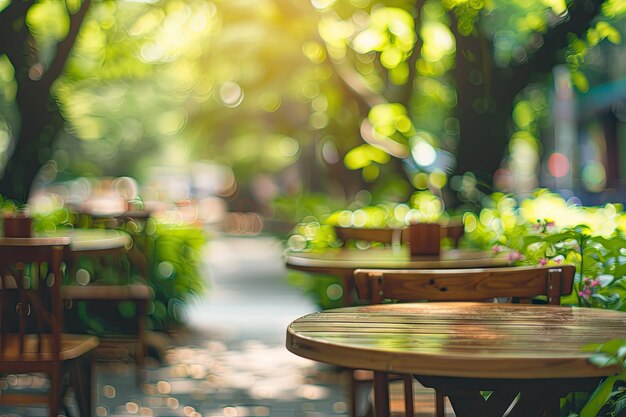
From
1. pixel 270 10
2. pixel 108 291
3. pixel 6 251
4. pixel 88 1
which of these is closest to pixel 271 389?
pixel 108 291

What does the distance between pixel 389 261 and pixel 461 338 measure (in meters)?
2.52

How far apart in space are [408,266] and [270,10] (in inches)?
231

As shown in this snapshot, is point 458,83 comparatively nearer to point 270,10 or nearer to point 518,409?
point 270,10

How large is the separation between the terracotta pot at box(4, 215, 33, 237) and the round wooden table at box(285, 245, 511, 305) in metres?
1.43

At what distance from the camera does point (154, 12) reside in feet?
34.8

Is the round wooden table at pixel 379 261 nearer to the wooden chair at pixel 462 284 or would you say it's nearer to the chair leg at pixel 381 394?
the wooden chair at pixel 462 284

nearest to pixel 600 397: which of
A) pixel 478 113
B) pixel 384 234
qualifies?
pixel 384 234

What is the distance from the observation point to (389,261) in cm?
496

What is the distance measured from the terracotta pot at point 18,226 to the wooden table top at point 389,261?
1.42 metres

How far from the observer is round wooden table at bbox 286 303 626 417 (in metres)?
2.13

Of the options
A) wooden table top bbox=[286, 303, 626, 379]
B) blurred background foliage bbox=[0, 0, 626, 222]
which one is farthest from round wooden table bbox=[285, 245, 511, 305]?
blurred background foliage bbox=[0, 0, 626, 222]

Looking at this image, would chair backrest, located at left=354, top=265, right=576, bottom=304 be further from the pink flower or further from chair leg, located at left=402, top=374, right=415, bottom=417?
the pink flower

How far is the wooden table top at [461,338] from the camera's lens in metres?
2.12

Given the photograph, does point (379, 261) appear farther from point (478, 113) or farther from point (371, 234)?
point (478, 113)
